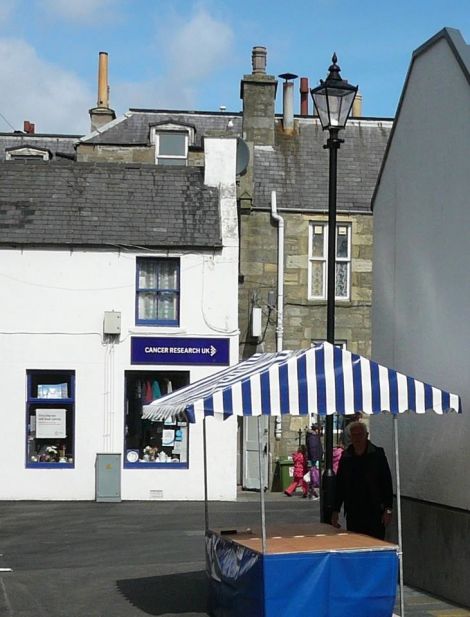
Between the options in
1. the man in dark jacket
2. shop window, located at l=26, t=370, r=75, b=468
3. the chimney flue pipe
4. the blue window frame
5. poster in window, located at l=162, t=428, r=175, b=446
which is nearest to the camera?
the man in dark jacket

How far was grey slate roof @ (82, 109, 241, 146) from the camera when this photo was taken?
113 ft

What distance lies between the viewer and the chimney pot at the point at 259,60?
1232 inches

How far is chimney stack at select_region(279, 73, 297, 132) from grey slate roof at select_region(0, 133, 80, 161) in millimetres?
9600

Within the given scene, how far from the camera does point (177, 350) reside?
78.3 feet

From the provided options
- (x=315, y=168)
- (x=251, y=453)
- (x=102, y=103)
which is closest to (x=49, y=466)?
(x=251, y=453)

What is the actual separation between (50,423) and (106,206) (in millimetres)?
5073

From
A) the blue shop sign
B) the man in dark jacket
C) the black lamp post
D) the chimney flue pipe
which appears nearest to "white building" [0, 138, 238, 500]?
the blue shop sign

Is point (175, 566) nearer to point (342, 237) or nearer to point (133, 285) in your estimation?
point (133, 285)

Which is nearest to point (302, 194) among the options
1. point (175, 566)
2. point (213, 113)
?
point (213, 113)

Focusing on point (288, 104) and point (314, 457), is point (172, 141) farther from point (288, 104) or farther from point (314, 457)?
point (314, 457)

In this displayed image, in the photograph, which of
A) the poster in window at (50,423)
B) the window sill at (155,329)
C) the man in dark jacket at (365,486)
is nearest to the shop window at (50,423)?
the poster in window at (50,423)

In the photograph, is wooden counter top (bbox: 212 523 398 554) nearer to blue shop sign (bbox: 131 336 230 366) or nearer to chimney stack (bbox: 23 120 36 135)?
blue shop sign (bbox: 131 336 230 366)

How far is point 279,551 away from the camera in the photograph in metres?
8.59

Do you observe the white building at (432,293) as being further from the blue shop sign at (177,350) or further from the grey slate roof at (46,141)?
the grey slate roof at (46,141)
